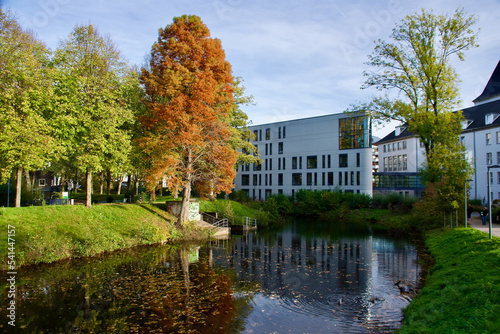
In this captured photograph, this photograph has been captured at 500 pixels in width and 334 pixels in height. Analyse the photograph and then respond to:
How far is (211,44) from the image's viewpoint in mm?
26516

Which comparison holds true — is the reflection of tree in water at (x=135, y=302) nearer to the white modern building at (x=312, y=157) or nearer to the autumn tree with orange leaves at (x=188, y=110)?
the autumn tree with orange leaves at (x=188, y=110)

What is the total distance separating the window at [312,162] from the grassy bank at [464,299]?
1905 inches

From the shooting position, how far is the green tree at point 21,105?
65.7ft

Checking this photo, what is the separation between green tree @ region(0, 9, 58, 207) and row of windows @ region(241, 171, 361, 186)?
4667cm

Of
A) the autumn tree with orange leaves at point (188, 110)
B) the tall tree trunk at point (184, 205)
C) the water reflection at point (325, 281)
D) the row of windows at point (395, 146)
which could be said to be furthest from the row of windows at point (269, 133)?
the water reflection at point (325, 281)

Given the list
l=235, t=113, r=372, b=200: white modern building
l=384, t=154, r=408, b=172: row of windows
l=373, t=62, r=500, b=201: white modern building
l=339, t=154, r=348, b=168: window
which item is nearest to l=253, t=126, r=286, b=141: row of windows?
l=235, t=113, r=372, b=200: white modern building

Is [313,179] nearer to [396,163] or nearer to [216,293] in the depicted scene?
[396,163]

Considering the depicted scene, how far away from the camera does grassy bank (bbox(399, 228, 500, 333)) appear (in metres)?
7.45

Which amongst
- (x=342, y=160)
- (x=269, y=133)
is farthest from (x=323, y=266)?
(x=269, y=133)

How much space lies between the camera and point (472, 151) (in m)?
Answer: 52.3

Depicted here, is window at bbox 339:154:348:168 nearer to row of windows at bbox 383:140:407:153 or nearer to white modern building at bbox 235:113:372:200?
white modern building at bbox 235:113:372:200

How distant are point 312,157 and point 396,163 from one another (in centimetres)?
2200

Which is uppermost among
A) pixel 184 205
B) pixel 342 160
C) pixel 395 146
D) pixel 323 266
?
pixel 395 146

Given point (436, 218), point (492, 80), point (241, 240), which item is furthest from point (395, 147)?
point (241, 240)
